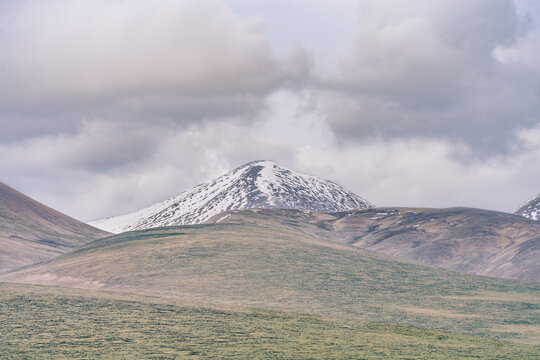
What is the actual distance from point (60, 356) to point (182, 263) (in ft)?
273

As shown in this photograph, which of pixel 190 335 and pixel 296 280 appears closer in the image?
pixel 190 335

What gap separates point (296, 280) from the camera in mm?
128625

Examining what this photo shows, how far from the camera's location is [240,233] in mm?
177125

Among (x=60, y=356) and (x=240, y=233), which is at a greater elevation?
(x=240, y=233)

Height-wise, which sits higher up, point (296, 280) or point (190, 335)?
point (296, 280)

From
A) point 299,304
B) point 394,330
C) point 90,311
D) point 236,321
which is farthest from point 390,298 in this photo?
point 90,311

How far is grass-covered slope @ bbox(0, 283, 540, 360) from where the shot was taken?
62753 mm

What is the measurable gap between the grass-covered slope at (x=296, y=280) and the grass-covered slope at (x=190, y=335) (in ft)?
41.3

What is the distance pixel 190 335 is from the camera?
71688mm

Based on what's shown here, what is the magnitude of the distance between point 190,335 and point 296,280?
193 ft

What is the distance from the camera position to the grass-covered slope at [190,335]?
6275 centimetres

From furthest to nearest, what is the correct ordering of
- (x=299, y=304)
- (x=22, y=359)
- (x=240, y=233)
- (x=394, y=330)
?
1. (x=240, y=233)
2. (x=299, y=304)
3. (x=394, y=330)
4. (x=22, y=359)

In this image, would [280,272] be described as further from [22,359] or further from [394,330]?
[22,359]

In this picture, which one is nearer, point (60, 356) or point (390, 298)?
point (60, 356)
